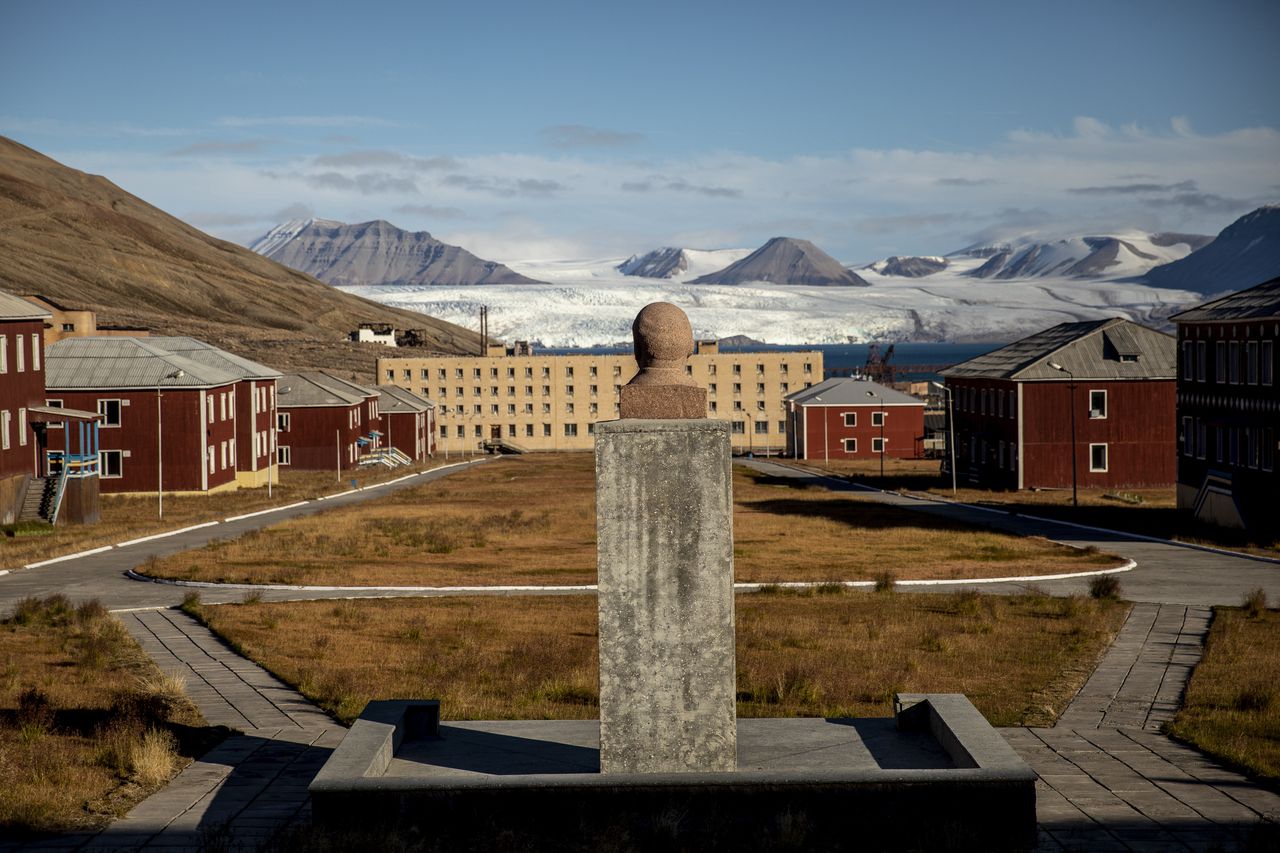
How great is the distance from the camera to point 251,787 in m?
13.0

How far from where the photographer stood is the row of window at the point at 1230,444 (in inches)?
1754

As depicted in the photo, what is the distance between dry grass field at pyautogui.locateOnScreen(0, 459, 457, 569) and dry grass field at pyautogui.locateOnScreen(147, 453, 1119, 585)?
13.6 feet

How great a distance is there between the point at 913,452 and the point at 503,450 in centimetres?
5105

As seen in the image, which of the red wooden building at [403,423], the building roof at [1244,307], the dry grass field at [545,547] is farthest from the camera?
the red wooden building at [403,423]

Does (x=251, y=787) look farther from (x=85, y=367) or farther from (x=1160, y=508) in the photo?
(x=85, y=367)

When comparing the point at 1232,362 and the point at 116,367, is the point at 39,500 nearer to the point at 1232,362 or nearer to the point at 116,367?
the point at 116,367

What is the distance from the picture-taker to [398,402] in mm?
113062

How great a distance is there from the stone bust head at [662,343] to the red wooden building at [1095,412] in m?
56.9

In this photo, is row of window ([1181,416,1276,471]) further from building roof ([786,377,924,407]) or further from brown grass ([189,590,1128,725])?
building roof ([786,377,924,407])

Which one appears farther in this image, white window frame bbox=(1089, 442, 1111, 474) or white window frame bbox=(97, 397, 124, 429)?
white window frame bbox=(1089, 442, 1111, 474)

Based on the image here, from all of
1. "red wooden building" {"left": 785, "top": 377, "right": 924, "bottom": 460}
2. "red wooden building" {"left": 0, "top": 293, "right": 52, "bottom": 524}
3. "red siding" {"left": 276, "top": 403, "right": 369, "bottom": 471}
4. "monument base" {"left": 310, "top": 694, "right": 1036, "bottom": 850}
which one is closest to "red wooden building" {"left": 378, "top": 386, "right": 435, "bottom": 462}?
"red siding" {"left": 276, "top": 403, "right": 369, "bottom": 471}

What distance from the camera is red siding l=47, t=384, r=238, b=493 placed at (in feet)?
210

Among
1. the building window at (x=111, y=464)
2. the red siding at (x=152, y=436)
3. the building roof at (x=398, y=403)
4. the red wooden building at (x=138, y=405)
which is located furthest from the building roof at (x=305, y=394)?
the building window at (x=111, y=464)

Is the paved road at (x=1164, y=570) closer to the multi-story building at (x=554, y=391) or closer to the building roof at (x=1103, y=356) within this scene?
the building roof at (x=1103, y=356)
